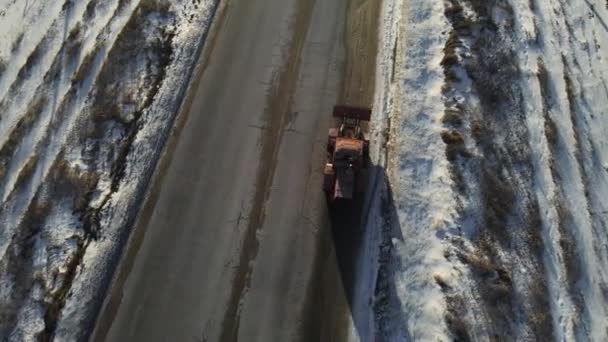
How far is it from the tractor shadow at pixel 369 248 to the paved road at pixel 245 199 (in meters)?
0.67

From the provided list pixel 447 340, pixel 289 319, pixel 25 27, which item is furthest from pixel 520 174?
pixel 25 27

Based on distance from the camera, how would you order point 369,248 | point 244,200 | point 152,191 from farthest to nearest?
1. point 152,191
2. point 244,200
3. point 369,248

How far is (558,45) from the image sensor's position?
22562mm

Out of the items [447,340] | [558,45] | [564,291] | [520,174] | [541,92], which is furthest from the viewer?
[558,45]

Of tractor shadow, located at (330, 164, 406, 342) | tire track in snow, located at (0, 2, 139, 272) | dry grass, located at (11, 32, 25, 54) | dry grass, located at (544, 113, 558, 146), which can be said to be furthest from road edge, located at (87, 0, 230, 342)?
dry grass, located at (544, 113, 558, 146)

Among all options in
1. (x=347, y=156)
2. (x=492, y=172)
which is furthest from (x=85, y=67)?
(x=492, y=172)

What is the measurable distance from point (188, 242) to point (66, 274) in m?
3.79

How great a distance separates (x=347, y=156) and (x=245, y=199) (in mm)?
3772

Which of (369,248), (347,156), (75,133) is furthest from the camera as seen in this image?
(75,133)

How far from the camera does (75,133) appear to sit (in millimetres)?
20344

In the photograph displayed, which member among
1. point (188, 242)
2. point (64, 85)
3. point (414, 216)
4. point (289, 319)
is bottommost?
point (289, 319)

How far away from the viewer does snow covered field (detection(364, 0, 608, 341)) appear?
1681cm

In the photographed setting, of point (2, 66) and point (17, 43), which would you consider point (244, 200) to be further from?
point (17, 43)

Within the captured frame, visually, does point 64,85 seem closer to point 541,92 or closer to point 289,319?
point 289,319
